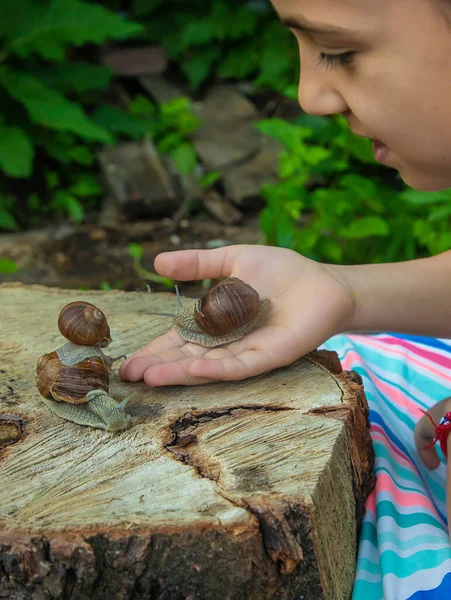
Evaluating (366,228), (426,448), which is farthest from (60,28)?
(426,448)

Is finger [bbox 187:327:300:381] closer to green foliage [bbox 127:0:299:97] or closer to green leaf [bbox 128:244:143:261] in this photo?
green leaf [bbox 128:244:143:261]

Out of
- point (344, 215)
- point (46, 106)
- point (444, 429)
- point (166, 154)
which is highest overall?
point (444, 429)

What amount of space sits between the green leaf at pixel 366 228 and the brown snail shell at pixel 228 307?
5.51ft

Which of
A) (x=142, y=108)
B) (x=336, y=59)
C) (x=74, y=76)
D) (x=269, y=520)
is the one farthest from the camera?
(x=142, y=108)

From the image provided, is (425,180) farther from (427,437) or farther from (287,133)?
(287,133)

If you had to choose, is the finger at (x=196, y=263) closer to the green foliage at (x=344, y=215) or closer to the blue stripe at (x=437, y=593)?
A: the blue stripe at (x=437, y=593)

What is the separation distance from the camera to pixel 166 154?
16.9 ft

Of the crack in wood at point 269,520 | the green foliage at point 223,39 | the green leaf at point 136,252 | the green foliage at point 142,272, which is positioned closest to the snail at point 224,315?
the crack in wood at point 269,520

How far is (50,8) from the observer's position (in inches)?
179

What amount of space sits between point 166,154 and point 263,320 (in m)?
3.55

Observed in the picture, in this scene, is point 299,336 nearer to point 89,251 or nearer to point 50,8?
point 89,251

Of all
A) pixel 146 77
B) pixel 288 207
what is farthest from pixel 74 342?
pixel 146 77

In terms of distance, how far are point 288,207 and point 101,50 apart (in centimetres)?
307

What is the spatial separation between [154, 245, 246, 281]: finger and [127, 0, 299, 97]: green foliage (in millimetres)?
3674
